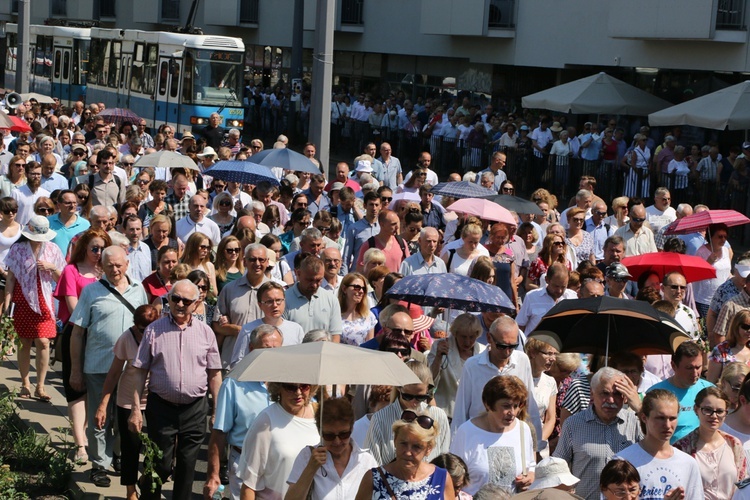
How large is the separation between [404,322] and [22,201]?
758cm

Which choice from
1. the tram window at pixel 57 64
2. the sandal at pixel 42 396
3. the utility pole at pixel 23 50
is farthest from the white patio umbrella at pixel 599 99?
the tram window at pixel 57 64

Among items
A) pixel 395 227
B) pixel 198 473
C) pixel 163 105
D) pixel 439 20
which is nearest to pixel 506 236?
pixel 395 227

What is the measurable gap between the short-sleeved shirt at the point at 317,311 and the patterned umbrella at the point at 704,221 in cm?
485

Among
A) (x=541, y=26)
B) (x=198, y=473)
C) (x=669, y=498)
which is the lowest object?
(x=198, y=473)

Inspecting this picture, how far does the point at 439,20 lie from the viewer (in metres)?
39.1

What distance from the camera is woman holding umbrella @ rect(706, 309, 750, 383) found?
9.58 meters

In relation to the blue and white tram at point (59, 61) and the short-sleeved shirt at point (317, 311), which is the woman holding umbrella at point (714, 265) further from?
the blue and white tram at point (59, 61)

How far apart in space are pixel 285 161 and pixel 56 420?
5947 millimetres

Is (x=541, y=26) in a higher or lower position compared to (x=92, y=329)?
higher

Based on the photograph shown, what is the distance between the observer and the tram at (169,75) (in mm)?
33094

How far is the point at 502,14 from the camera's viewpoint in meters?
37.0

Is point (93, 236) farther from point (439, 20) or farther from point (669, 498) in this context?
point (439, 20)

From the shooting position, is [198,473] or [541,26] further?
[541,26]

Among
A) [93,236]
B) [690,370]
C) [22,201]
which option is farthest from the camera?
[22,201]
